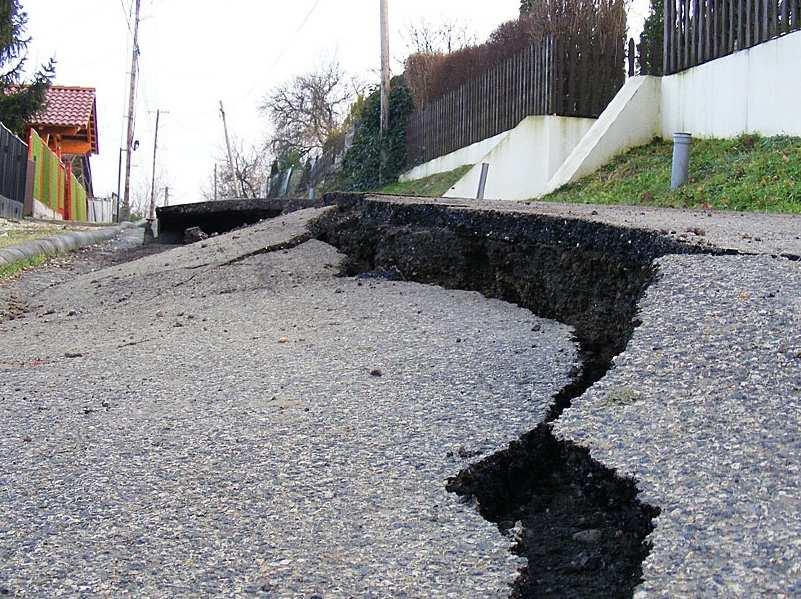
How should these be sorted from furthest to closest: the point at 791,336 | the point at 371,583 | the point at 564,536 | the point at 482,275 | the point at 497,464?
the point at 482,275, the point at 791,336, the point at 497,464, the point at 564,536, the point at 371,583

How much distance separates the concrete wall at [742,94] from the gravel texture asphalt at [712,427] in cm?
698

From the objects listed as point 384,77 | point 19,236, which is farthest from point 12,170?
point 384,77

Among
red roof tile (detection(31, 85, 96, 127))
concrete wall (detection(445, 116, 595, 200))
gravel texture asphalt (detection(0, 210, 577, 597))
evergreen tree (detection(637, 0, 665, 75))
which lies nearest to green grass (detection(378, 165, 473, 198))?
concrete wall (detection(445, 116, 595, 200))

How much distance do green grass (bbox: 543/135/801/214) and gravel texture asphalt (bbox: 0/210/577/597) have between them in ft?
14.1

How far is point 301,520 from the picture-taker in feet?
6.54

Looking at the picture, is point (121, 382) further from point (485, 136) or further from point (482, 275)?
point (485, 136)

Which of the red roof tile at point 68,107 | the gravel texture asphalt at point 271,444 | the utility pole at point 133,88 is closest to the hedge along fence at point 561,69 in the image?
the gravel texture asphalt at point 271,444

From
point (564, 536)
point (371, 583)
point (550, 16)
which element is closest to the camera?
point (371, 583)

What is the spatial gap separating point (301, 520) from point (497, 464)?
0.54 m

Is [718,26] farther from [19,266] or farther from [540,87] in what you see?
[19,266]

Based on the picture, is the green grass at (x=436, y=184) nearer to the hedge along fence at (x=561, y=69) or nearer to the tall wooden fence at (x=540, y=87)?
the tall wooden fence at (x=540, y=87)

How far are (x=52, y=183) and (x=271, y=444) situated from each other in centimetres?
2250

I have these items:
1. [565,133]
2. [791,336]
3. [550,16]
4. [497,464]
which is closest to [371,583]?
[497,464]

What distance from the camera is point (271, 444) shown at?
244 centimetres
